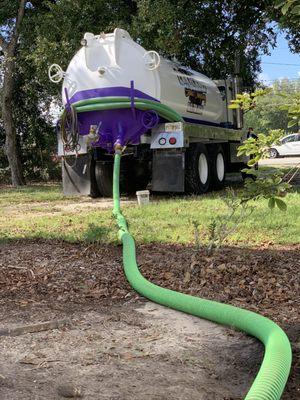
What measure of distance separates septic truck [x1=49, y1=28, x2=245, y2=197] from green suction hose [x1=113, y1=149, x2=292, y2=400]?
5393mm

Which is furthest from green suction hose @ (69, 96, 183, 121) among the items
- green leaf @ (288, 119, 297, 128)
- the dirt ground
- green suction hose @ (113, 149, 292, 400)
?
green leaf @ (288, 119, 297, 128)

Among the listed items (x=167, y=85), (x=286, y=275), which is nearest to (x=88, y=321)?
(x=286, y=275)

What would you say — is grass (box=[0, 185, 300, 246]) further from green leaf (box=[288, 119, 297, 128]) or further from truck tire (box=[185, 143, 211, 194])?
green leaf (box=[288, 119, 297, 128])

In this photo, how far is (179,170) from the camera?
10.6m

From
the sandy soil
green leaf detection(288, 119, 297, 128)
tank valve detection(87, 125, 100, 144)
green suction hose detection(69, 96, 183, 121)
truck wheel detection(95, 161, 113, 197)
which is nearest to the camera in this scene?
the sandy soil

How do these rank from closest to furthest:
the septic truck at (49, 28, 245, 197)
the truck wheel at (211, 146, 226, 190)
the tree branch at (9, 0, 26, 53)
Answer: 1. the septic truck at (49, 28, 245, 197)
2. the truck wheel at (211, 146, 226, 190)
3. the tree branch at (9, 0, 26, 53)

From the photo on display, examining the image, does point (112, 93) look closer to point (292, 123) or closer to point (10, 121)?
point (292, 123)

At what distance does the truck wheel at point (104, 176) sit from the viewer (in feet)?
38.3

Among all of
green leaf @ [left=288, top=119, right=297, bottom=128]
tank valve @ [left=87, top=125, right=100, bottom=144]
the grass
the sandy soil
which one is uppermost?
tank valve @ [left=87, top=125, right=100, bottom=144]

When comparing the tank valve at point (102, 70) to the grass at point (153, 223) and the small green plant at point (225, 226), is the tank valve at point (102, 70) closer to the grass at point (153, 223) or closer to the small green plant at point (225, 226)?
the grass at point (153, 223)

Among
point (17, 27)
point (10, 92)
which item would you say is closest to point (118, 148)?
point (17, 27)

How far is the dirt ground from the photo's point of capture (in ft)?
8.98

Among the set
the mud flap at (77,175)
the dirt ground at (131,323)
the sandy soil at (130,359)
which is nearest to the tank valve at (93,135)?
the mud flap at (77,175)

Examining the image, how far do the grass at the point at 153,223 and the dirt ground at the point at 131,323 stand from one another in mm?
537
